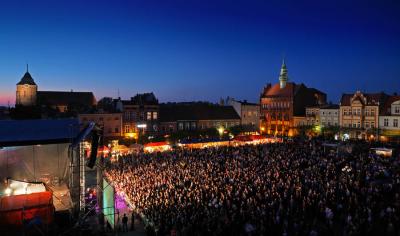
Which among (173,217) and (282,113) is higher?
(282,113)

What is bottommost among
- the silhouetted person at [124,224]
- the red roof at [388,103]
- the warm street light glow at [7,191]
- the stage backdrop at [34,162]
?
the silhouetted person at [124,224]

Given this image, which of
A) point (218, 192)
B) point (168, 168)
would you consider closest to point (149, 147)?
point (168, 168)

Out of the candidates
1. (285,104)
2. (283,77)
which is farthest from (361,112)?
(283,77)

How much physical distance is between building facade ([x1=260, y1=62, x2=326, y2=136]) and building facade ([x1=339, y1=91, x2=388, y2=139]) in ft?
35.6

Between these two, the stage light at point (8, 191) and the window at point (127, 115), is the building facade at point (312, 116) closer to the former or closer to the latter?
the window at point (127, 115)

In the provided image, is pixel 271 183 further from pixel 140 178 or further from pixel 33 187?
pixel 33 187

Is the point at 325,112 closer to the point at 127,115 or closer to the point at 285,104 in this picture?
the point at 285,104

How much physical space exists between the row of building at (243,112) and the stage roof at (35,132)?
28992mm

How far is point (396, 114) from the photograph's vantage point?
42.0 metres

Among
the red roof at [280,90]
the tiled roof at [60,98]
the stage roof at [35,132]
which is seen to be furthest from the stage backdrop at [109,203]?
the red roof at [280,90]

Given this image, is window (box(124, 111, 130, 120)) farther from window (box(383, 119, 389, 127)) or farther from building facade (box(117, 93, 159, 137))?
window (box(383, 119, 389, 127))

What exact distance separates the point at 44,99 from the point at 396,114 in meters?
58.4

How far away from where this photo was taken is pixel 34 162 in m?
18.3

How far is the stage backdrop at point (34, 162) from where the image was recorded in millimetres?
17391
